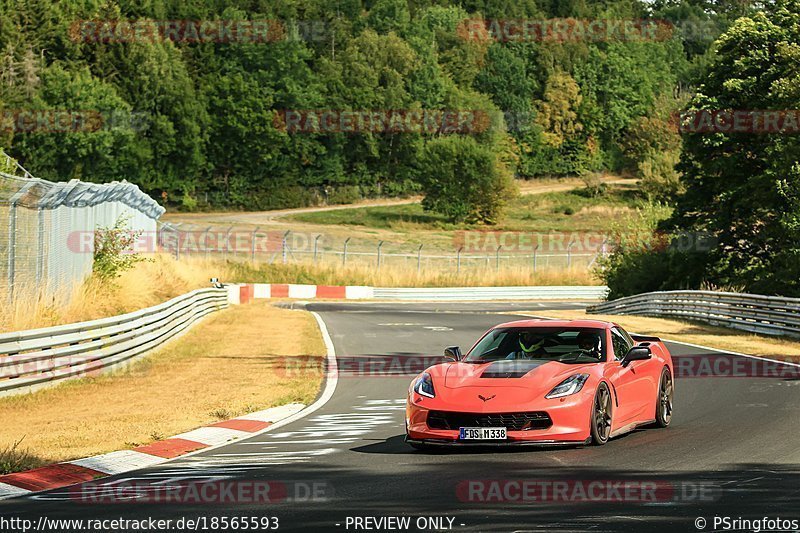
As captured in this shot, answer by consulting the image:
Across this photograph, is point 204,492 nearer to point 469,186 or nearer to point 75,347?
point 75,347

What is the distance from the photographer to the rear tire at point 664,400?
12898 mm

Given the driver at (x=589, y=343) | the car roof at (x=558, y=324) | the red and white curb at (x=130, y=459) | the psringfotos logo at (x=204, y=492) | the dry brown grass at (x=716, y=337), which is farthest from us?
the dry brown grass at (x=716, y=337)

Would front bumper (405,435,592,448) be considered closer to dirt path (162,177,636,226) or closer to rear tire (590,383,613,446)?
rear tire (590,383,613,446)

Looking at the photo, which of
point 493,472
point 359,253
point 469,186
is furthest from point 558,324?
point 469,186

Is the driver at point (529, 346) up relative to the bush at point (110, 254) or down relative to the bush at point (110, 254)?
down

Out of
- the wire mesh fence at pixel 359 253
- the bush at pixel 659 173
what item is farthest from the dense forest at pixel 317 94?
the wire mesh fence at pixel 359 253

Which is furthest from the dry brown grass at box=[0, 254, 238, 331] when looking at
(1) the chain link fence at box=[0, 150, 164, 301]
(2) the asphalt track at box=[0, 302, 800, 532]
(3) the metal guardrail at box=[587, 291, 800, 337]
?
(3) the metal guardrail at box=[587, 291, 800, 337]

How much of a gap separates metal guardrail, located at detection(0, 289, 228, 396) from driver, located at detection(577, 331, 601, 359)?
8.04 metres

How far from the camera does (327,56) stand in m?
129

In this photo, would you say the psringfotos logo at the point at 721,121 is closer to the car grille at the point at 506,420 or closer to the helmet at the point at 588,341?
the helmet at the point at 588,341

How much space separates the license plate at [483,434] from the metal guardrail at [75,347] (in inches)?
310

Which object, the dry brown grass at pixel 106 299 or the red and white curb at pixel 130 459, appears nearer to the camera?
the red and white curb at pixel 130 459

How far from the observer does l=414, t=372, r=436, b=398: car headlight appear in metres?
11.3

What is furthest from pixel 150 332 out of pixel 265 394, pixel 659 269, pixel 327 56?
pixel 327 56
